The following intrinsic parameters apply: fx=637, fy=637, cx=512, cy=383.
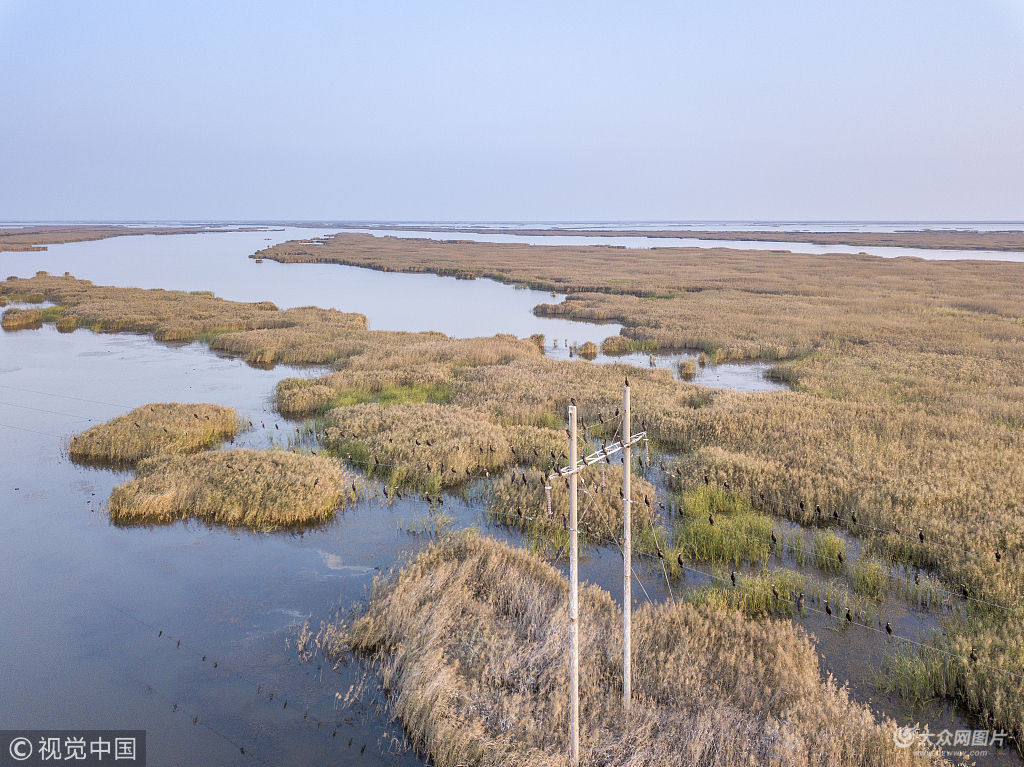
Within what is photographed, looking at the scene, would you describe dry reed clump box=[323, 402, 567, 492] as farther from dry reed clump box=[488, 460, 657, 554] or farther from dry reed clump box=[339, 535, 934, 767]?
dry reed clump box=[339, 535, 934, 767]

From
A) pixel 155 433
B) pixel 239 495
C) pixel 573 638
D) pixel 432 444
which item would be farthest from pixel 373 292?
pixel 573 638

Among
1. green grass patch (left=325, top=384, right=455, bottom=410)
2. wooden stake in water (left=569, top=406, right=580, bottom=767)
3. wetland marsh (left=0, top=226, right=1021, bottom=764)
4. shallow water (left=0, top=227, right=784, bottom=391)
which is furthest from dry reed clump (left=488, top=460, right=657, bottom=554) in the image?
shallow water (left=0, top=227, right=784, bottom=391)

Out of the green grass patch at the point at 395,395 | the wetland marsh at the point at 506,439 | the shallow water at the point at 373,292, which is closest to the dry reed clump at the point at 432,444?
the wetland marsh at the point at 506,439

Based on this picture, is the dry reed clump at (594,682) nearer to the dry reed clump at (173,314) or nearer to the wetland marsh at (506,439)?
the wetland marsh at (506,439)

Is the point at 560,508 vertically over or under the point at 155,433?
under

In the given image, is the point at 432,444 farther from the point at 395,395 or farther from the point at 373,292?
the point at 373,292

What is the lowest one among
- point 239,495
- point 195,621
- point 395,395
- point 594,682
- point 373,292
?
point 195,621

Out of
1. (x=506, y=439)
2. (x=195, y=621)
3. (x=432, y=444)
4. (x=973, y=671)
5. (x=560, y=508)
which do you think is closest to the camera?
(x=973, y=671)
